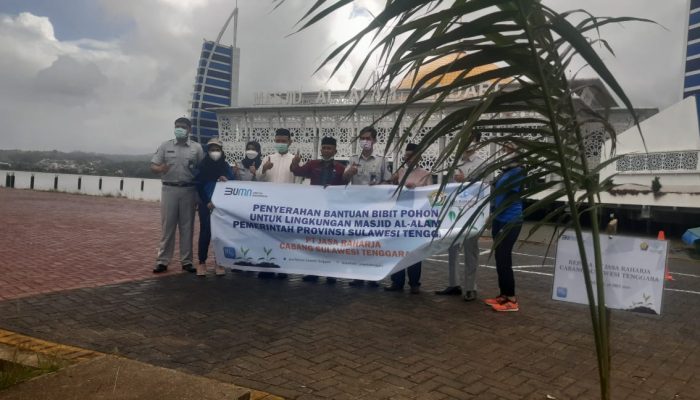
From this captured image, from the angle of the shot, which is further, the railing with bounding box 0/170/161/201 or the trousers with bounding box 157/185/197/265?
the railing with bounding box 0/170/161/201

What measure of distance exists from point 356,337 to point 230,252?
2.78 metres

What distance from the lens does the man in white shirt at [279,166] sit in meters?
7.35

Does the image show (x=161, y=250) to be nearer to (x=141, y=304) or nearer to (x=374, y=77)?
(x=141, y=304)

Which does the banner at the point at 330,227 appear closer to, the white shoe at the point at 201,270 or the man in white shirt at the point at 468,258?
the man in white shirt at the point at 468,258

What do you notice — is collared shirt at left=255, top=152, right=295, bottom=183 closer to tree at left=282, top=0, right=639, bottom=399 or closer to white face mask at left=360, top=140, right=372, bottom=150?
white face mask at left=360, top=140, right=372, bottom=150

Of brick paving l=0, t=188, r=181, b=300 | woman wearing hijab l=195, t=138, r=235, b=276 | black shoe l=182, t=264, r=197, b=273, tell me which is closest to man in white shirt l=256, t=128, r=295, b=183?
woman wearing hijab l=195, t=138, r=235, b=276

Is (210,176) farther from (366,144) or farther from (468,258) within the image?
(468,258)

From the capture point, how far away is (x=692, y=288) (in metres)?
8.46

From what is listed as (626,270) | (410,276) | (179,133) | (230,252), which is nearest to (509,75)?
(626,270)

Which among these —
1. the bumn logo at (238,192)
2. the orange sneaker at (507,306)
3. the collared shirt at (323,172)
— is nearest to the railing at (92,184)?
the bumn logo at (238,192)

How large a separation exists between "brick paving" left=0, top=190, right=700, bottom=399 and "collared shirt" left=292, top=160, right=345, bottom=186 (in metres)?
1.39

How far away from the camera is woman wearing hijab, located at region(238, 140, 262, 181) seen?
7652mm

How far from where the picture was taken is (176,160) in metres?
7.08

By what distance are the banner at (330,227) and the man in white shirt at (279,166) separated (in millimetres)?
583
